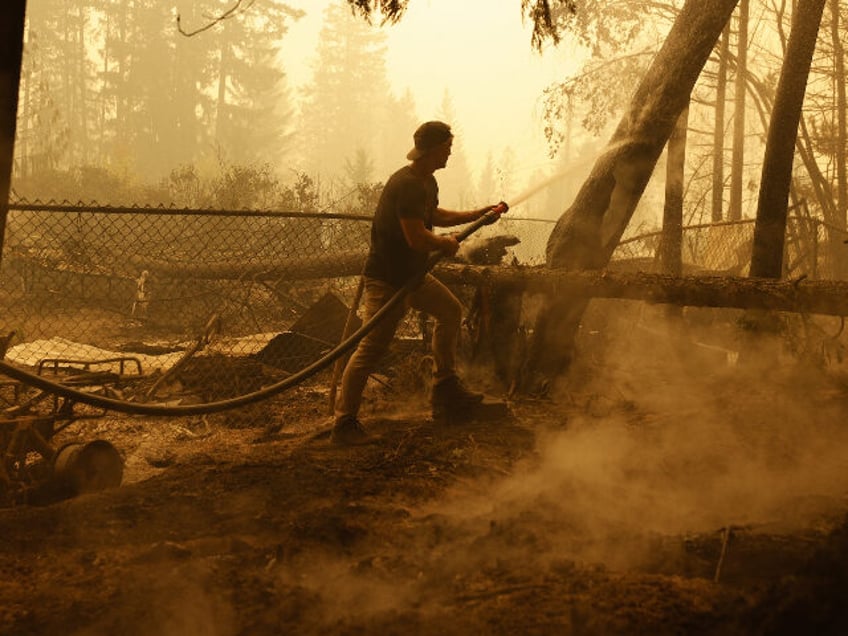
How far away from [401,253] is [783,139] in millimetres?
3794

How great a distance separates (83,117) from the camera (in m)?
45.1

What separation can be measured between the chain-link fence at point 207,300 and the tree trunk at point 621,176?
0.67 metres

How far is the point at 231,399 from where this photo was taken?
4367mm

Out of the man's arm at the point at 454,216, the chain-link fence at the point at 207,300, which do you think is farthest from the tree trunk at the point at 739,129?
the man's arm at the point at 454,216

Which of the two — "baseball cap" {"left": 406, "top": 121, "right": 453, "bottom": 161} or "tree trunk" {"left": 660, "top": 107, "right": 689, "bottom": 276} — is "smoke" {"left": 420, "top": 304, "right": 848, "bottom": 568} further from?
"baseball cap" {"left": 406, "top": 121, "right": 453, "bottom": 161}

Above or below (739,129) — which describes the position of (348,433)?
below

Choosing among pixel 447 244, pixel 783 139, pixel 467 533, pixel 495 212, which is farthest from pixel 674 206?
pixel 467 533

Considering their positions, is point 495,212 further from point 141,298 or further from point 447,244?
point 141,298

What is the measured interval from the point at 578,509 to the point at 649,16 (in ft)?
51.0

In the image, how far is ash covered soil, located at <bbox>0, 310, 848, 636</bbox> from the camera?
91.1 inches

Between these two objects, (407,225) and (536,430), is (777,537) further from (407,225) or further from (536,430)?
(407,225)

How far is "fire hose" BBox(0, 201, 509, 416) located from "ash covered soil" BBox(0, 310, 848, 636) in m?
0.48

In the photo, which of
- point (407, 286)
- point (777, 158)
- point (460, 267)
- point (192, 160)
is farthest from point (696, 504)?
point (192, 160)

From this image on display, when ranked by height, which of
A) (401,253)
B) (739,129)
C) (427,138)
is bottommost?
(401,253)
